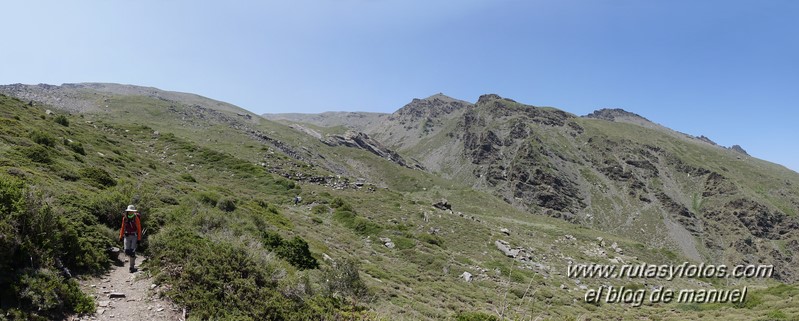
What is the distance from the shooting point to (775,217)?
5920 inches

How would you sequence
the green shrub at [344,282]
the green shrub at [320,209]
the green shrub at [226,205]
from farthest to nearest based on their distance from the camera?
the green shrub at [320,209] < the green shrub at [226,205] < the green shrub at [344,282]

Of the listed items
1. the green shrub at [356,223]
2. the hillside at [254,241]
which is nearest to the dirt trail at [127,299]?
the hillside at [254,241]

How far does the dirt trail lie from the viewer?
8.67m

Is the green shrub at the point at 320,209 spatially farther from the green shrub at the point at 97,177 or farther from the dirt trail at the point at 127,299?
the dirt trail at the point at 127,299

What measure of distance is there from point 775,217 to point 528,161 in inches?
3780

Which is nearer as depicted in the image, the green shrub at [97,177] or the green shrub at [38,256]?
the green shrub at [38,256]

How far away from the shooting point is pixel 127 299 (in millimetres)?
9305

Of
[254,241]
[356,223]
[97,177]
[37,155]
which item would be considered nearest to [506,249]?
[356,223]

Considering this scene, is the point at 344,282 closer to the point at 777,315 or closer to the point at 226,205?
the point at 226,205

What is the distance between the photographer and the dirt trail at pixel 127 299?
8672 millimetres

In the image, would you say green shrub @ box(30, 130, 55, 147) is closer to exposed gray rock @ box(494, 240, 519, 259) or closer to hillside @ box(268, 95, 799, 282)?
exposed gray rock @ box(494, 240, 519, 259)

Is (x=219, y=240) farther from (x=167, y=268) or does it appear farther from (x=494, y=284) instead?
(x=494, y=284)

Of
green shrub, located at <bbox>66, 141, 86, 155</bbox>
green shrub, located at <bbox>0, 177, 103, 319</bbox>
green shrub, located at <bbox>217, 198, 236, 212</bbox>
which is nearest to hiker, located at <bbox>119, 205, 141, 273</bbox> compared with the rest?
green shrub, located at <bbox>0, 177, 103, 319</bbox>

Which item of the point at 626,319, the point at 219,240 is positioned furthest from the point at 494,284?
the point at 219,240
